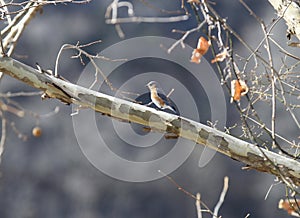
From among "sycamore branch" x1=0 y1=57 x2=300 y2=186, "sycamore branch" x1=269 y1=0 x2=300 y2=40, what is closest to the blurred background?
"sycamore branch" x1=269 y1=0 x2=300 y2=40

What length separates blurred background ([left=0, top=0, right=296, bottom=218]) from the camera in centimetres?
467

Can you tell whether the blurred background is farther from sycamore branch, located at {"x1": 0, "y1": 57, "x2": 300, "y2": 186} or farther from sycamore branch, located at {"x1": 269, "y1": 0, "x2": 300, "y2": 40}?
sycamore branch, located at {"x1": 0, "y1": 57, "x2": 300, "y2": 186}

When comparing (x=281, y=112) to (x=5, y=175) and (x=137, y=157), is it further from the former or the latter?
(x=5, y=175)

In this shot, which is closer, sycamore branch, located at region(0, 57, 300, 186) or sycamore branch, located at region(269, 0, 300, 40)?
sycamore branch, located at region(0, 57, 300, 186)

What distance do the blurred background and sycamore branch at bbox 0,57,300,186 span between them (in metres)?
3.20

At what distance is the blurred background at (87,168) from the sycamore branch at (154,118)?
320 cm

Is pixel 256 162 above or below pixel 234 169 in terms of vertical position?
above

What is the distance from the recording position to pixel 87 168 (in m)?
A: 5.01

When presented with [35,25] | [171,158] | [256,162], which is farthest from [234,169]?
[256,162]

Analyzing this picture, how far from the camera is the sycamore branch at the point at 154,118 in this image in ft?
4.62

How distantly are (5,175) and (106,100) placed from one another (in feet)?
12.5

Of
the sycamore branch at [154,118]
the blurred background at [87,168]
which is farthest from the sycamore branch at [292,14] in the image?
the blurred background at [87,168]

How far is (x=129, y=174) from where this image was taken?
4.84 m

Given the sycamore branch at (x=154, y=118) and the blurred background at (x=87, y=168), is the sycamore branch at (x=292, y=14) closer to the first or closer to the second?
the sycamore branch at (x=154, y=118)
